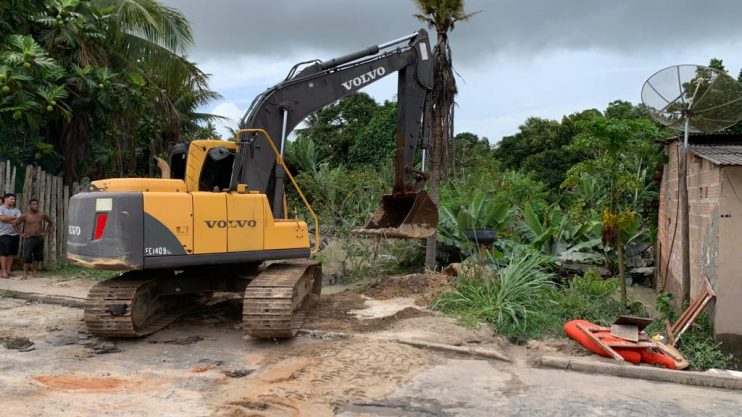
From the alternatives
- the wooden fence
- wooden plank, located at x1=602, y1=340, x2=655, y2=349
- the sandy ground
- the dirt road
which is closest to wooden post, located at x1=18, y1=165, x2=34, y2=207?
the wooden fence

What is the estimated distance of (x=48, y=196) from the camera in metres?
12.8

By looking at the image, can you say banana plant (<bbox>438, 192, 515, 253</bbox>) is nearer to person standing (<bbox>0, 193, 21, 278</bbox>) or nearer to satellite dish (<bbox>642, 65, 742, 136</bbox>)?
satellite dish (<bbox>642, 65, 742, 136</bbox>)

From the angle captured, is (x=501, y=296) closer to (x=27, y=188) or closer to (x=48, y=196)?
(x=48, y=196)

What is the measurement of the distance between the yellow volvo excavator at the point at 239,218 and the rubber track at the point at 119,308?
0.04 ft

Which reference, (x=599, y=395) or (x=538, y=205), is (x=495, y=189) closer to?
(x=538, y=205)

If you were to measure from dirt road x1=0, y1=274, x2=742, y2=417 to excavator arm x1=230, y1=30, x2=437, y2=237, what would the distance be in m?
1.95

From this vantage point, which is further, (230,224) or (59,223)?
(59,223)

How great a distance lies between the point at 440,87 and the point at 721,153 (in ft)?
18.8

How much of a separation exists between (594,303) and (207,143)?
19.2 ft

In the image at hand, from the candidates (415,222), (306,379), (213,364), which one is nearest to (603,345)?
(415,222)

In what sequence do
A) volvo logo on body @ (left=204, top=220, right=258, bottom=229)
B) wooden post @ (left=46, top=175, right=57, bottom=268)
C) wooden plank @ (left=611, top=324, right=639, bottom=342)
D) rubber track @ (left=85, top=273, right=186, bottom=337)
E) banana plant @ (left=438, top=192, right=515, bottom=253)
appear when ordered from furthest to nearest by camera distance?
1. banana plant @ (left=438, top=192, right=515, bottom=253)
2. wooden post @ (left=46, top=175, right=57, bottom=268)
3. volvo logo on body @ (left=204, top=220, right=258, bottom=229)
4. rubber track @ (left=85, top=273, right=186, bottom=337)
5. wooden plank @ (left=611, top=324, right=639, bottom=342)

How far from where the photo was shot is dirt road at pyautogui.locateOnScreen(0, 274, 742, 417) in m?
5.33

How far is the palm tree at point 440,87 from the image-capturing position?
1209 cm

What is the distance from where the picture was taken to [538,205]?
15.8 m
